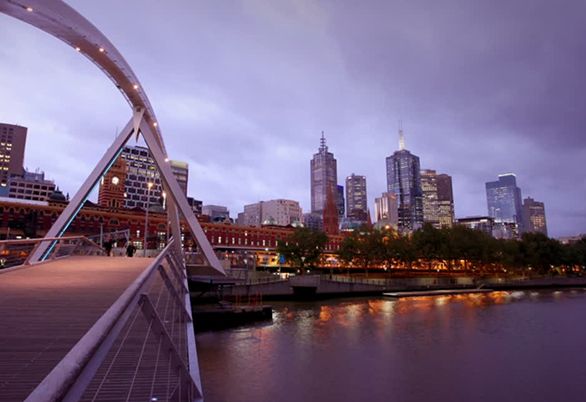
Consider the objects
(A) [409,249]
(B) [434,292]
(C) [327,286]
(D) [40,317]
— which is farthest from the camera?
(A) [409,249]

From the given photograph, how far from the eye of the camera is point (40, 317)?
8.09 m

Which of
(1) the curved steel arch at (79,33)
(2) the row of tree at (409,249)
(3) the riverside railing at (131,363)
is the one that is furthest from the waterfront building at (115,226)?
(3) the riverside railing at (131,363)

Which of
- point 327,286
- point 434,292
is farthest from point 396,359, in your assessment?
point 434,292

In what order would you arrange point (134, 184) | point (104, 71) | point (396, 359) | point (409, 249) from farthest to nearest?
point (134, 184)
point (409, 249)
point (104, 71)
point (396, 359)

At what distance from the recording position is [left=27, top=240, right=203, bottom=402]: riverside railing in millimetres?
1862

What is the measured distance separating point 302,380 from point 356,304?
33.7 meters

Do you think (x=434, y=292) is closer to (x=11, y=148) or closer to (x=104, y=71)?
(x=104, y=71)

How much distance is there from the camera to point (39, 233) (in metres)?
85.2

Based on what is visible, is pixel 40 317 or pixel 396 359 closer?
pixel 40 317

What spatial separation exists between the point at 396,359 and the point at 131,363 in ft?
63.7

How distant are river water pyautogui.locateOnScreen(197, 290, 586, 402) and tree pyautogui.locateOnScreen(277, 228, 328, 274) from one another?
41.5 m

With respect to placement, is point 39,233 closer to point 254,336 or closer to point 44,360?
point 254,336

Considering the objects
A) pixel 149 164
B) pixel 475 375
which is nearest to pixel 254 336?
pixel 475 375

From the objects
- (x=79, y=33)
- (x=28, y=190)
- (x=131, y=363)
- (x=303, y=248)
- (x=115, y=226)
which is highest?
(x=28, y=190)
